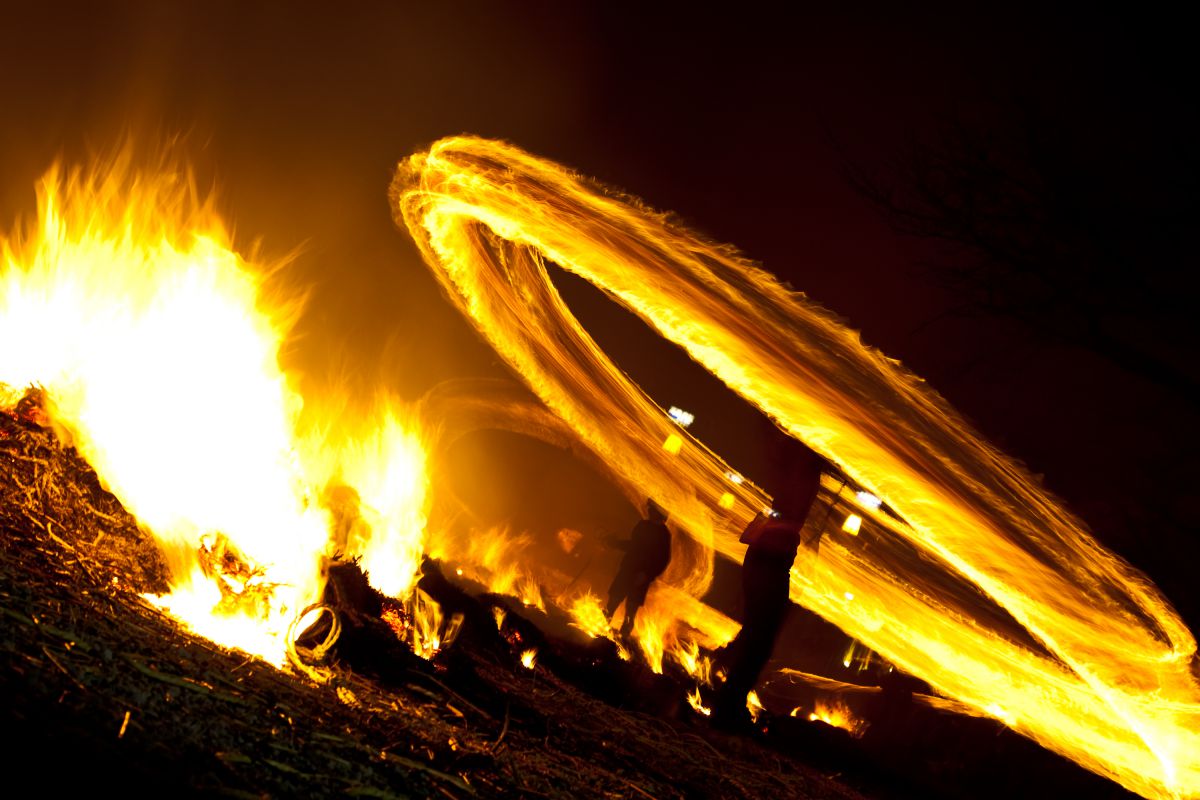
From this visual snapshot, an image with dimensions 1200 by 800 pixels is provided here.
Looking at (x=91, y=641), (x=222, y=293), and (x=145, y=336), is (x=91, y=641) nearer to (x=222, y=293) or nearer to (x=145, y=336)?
(x=145, y=336)

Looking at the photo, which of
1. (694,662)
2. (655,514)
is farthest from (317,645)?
(655,514)

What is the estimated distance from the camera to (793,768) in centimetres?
706

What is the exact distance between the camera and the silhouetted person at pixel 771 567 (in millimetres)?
8016

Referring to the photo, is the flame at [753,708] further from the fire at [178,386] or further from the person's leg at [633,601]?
the fire at [178,386]

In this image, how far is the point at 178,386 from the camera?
5.99m

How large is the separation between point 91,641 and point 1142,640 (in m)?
8.99

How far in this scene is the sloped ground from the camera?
289cm

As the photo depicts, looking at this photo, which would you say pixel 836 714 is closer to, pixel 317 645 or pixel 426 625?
pixel 426 625

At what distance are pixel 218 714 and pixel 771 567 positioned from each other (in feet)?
18.1

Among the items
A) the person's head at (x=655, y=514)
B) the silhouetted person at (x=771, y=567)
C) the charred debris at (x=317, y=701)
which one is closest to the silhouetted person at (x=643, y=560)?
the person's head at (x=655, y=514)

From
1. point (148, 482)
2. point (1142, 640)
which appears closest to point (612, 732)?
→ point (148, 482)

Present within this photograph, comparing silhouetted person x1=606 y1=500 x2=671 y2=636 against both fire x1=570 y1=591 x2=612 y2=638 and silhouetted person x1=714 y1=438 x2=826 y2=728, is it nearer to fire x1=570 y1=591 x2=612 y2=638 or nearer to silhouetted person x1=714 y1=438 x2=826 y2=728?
fire x1=570 y1=591 x2=612 y2=638

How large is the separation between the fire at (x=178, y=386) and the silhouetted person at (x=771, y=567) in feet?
11.7

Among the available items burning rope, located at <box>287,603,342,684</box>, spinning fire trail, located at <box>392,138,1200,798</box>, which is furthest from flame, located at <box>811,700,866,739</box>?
burning rope, located at <box>287,603,342,684</box>
